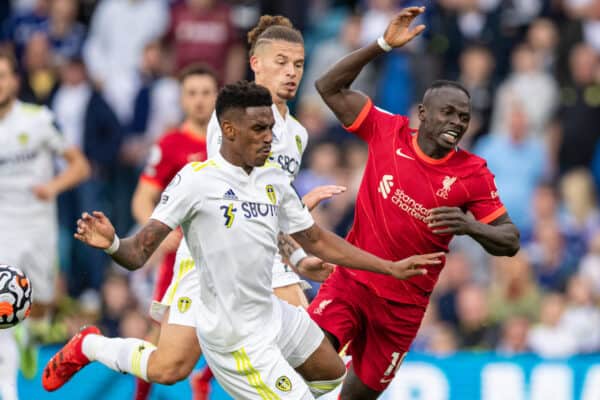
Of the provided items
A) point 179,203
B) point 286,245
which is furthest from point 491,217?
point 179,203

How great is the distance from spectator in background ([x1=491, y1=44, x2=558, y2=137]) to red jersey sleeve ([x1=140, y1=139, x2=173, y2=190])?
629 cm

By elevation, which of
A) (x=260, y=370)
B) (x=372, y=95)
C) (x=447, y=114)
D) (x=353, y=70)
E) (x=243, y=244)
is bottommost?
(x=260, y=370)

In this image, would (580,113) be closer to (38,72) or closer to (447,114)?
(38,72)

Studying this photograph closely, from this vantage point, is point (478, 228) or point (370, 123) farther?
point (370, 123)

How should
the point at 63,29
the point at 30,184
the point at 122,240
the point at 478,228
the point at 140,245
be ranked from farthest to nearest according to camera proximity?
1. the point at 63,29
2. the point at 30,184
3. the point at 478,228
4. the point at 140,245
5. the point at 122,240

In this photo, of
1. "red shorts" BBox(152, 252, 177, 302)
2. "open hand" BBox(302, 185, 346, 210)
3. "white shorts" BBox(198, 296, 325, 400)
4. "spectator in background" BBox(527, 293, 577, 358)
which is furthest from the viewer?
"spectator in background" BBox(527, 293, 577, 358)

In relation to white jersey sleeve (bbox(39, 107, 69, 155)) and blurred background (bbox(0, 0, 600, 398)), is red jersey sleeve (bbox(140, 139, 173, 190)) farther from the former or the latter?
blurred background (bbox(0, 0, 600, 398))

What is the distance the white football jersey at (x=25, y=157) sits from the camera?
496 inches

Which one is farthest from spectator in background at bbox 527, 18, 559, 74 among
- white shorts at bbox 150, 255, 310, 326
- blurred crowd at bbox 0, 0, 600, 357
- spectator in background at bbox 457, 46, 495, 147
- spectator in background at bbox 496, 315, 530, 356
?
white shorts at bbox 150, 255, 310, 326

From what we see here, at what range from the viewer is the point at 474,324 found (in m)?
14.9

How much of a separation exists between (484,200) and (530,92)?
Result: 7.43 meters

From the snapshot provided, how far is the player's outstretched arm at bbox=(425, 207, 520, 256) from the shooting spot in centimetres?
940

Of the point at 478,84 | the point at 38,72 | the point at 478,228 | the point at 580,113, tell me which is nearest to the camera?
the point at 478,228

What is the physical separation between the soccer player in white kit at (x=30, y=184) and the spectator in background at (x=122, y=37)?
16.9ft
